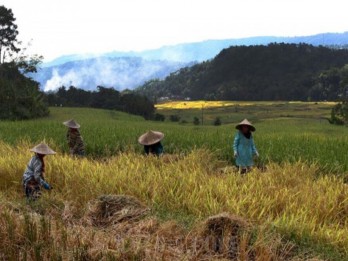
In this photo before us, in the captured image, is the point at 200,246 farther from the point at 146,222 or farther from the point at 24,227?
the point at 24,227

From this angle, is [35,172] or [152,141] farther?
[152,141]

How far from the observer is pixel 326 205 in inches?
279

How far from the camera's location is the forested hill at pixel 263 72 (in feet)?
458

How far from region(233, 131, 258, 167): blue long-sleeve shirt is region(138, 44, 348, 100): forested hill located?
12681 cm

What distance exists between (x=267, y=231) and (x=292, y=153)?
7218 millimetres

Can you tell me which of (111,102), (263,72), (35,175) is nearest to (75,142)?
(35,175)

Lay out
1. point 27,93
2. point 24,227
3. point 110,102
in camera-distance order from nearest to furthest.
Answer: point 24,227
point 27,93
point 110,102

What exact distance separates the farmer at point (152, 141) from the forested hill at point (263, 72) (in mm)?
126571

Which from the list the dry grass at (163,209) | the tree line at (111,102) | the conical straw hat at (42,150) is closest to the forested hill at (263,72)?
the tree line at (111,102)

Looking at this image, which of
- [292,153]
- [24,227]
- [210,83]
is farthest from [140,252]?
[210,83]

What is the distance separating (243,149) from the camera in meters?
10.4

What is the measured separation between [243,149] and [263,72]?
467ft

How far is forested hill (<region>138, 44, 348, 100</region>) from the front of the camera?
139750mm

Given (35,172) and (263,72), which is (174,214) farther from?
(263,72)
